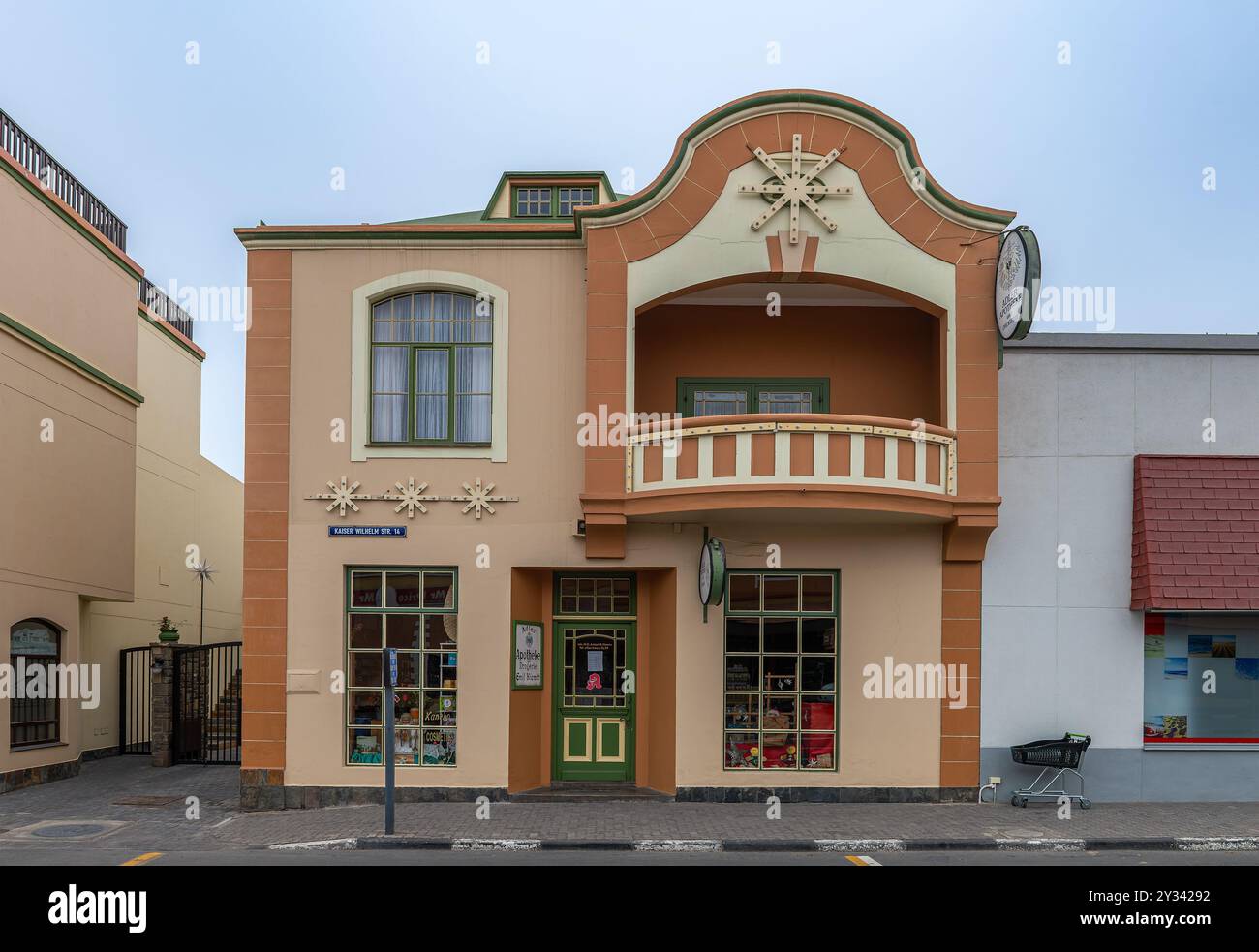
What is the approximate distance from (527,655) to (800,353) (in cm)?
573

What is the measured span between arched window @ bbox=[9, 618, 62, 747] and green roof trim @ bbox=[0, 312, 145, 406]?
4.29 m

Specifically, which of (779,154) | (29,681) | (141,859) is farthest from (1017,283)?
(29,681)

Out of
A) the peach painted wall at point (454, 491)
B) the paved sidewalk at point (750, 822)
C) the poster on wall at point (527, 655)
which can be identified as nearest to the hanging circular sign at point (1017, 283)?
the peach painted wall at point (454, 491)

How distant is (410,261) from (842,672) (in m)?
7.90

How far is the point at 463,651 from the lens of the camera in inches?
543

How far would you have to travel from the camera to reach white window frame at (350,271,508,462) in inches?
549

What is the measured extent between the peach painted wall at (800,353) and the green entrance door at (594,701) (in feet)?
10.8

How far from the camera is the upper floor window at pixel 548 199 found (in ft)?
54.5

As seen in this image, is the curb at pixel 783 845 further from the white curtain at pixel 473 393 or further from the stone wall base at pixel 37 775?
the stone wall base at pixel 37 775

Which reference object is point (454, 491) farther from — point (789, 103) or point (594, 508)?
point (789, 103)

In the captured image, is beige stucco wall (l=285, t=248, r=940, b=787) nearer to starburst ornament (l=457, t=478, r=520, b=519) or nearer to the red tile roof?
starburst ornament (l=457, t=478, r=520, b=519)

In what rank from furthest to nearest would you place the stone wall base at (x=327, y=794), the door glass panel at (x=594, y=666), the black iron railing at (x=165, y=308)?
the black iron railing at (x=165, y=308) → the door glass panel at (x=594, y=666) → the stone wall base at (x=327, y=794)

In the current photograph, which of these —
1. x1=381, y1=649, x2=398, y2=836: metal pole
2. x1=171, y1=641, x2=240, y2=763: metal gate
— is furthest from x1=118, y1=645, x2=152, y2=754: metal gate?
x1=381, y1=649, x2=398, y2=836: metal pole

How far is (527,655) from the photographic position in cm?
1403
